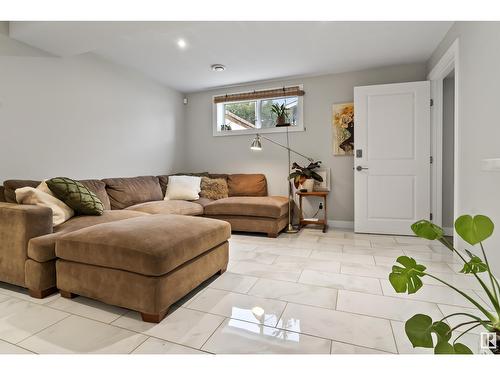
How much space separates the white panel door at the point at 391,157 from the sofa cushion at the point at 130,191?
2.82 metres

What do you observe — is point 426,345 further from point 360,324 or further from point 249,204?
point 249,204

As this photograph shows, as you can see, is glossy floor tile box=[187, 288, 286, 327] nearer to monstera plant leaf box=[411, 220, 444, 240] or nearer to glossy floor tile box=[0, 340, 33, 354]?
glossy floor tile box=[0, 340, 33, 354]

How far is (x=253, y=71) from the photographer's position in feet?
12.9

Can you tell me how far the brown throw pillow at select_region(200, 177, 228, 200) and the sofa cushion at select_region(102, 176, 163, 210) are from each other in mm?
656

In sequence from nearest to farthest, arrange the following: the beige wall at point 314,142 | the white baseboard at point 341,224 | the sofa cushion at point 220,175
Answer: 1. the beige wall at point 314,142
2. the white baseboard at point 341,224
3. the sofa cushion at point 220,175

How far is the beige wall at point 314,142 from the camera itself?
3934mm

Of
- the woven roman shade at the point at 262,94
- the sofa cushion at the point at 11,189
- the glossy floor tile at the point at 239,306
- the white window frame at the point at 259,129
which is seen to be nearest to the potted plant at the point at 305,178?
the white window frame at the point at 259,129

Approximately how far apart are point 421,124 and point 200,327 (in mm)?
3517

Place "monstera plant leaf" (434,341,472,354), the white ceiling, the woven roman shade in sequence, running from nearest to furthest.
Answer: "monstera plant leaf" (434,341,472,354) < the white ceiling < the woven roman shade

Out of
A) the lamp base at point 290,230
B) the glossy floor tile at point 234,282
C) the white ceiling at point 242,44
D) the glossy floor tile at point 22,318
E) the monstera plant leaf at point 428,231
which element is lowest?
the glossy floor tile at point 234,282

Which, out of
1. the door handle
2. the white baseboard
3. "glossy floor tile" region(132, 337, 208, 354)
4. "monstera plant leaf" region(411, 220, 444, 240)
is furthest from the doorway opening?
"glossy floor tile" region(132, 337, 208, 354)

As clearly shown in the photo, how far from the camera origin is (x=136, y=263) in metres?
1.51

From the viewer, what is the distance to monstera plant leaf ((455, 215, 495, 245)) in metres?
Result: 0.77

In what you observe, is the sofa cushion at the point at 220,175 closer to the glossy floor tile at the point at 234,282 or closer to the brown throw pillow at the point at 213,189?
the brown throw pillow at the point at 213,189
